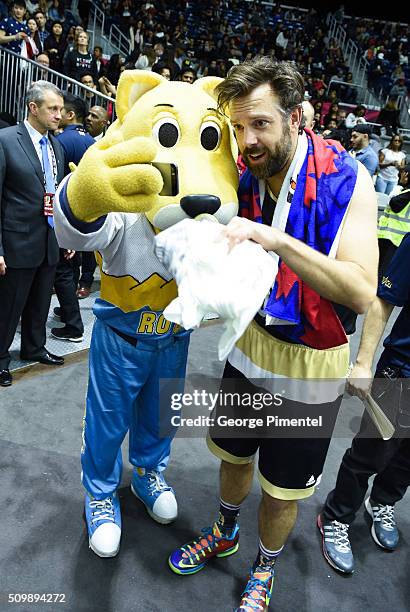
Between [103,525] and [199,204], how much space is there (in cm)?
132

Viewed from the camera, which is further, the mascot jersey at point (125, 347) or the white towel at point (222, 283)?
the mascot jersey at point (125, 347)

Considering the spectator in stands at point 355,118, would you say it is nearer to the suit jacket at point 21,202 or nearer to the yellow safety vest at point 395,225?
the yellow safety vest at point 395,225

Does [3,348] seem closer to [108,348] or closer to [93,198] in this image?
[108,348]

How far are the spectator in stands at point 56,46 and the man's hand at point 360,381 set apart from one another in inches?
287

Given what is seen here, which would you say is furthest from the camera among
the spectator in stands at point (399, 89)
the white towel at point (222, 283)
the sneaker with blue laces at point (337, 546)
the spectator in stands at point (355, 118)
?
the spectator in stands at point (399, 89)

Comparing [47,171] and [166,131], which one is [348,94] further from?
[166,131]

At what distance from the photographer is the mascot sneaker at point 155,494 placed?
2.23 metres

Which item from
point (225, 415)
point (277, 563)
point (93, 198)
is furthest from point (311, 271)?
point (277, 563)

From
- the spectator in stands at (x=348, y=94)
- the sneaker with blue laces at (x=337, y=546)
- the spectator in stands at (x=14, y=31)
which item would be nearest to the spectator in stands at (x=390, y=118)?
the spectator in stands at (x=348, y=94)

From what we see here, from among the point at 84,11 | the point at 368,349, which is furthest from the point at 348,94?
the point at 368,349

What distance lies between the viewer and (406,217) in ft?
12.8

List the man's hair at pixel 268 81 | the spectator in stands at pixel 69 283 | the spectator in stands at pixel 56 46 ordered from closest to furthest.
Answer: the man's hair at pixel 268 81, the spectator in stands at pixel 69 283, the spectator in stands at pixel 56 46

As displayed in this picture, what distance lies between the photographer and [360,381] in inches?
71.3

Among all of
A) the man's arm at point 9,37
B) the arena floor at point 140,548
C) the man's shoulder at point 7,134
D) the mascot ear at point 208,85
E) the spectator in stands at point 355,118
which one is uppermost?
the man's arm at point 9,37
